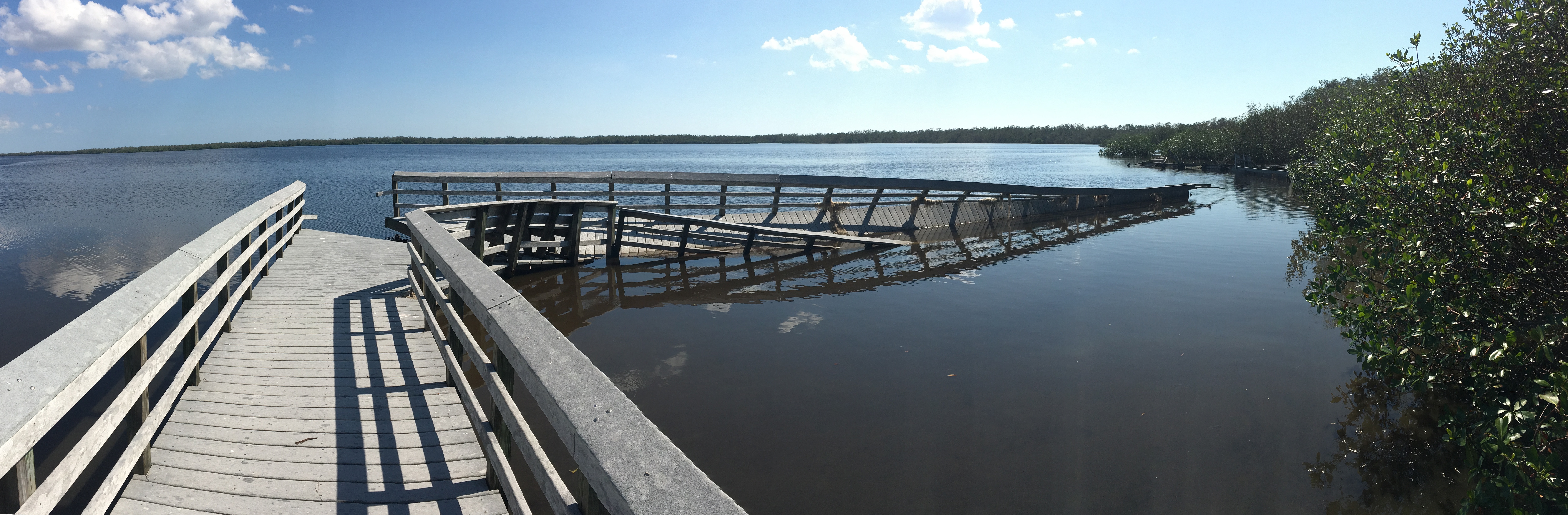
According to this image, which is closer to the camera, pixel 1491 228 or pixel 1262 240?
pixel 1491 228

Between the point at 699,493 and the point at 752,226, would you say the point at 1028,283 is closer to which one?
the point at 752,226

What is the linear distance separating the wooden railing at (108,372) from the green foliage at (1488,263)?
4.84m

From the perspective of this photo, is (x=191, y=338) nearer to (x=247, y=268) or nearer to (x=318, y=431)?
(x=318, y=431)

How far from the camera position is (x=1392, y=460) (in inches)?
198

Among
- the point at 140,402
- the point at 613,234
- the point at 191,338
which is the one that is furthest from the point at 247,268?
the point at 613,234

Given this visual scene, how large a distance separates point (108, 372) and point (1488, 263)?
7.03m

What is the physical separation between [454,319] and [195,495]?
1.28 meters

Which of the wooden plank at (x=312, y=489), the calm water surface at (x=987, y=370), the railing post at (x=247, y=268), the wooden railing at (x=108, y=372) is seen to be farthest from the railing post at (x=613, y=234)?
the wooden plank at (x=312, y=489)

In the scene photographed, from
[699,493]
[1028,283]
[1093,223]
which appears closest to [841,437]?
[699,493]

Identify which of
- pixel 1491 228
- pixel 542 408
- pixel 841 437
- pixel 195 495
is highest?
pixel 1491 228

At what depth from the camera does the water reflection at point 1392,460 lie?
14.8ft

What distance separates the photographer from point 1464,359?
170 inches

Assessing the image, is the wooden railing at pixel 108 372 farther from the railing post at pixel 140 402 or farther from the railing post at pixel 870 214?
the railing post at pixel 870 214

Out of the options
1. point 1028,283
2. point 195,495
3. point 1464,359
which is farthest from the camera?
→ point 1028,283
